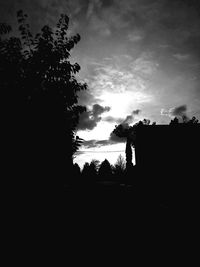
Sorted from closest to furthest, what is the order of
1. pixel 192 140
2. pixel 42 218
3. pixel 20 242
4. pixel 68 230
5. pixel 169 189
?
pixel 20 242, pixel 42 218, pixel 68 230, pixel 169 189, pixel 192 140

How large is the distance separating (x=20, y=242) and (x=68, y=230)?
56.4 inches

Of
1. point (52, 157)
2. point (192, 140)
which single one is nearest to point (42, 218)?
point (52, 157)

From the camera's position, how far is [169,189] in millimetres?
15039

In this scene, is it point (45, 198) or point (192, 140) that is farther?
point (192, 140)

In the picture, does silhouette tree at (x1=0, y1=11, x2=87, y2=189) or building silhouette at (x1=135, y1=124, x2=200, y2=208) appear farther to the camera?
building silhouette at (x1=135, y1=124, x2=200, y2=208)

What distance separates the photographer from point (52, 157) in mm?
3664

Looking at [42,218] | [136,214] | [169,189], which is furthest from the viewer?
[169,189]

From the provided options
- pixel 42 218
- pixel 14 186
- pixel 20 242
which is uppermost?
pixel 14 186

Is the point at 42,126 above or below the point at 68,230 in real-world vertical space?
above

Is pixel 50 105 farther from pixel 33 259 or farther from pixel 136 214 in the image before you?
pixel 136 214

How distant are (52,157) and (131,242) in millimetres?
3226

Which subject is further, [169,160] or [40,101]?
[169,160]

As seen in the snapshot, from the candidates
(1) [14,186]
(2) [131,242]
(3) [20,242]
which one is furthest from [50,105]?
(2) [131,242]

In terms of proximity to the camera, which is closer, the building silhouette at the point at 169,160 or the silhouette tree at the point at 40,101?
the silhouette tree at the point at 40,101
